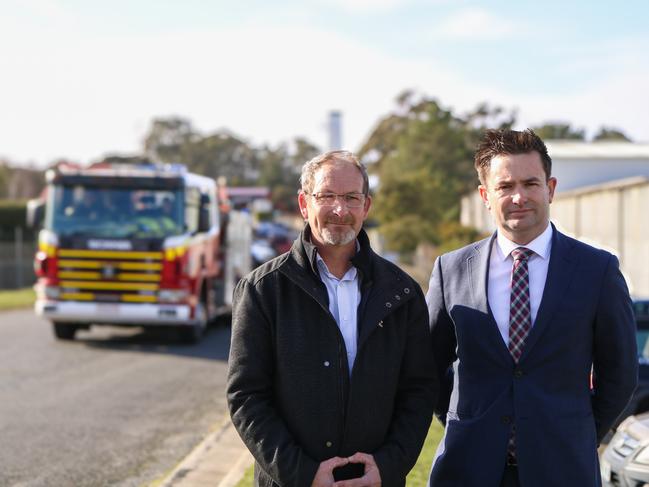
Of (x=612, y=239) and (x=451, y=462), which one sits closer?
(x=451, y=462)

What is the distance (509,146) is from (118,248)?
37.7 feet

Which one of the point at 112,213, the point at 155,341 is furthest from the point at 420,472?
the point at 155,341

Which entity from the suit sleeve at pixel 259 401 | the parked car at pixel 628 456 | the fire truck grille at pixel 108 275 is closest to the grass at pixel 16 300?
the fire truck grille at pixel 108 275

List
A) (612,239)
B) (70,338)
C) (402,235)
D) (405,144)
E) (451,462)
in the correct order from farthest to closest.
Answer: (405,144) < (402,235) < (612,239) < (70,338) < (451,462)

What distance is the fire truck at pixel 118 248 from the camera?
14273 mm

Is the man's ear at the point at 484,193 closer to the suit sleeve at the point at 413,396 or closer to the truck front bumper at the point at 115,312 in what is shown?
the suit sleeve at the point at 413,396

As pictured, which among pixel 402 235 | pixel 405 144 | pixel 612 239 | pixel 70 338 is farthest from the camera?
pixel 405 144

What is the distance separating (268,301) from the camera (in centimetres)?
346

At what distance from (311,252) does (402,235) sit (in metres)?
33.7

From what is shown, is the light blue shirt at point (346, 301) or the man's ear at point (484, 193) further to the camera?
the man's ear at point (484, 193)

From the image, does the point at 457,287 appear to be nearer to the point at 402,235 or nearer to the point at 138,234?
the point at 138,234

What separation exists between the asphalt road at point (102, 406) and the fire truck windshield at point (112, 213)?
190 centimetres

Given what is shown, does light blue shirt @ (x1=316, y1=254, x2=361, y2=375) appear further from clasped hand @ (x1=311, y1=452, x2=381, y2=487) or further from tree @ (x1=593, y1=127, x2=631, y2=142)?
tree @ (x1=593, y1=127, x2=631, y2=142)

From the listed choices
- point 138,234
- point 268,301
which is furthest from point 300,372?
point 138,234
